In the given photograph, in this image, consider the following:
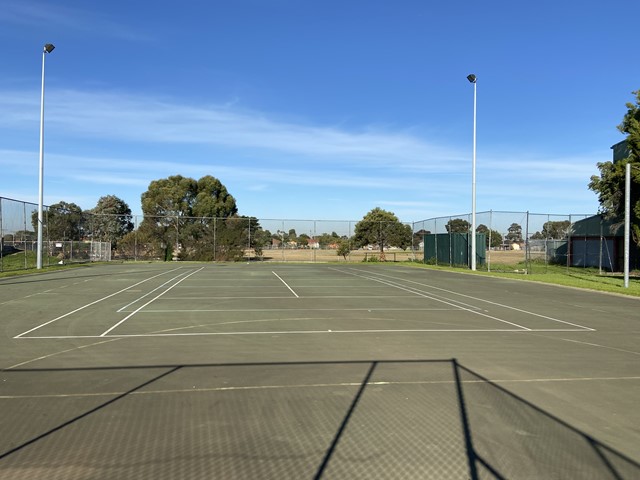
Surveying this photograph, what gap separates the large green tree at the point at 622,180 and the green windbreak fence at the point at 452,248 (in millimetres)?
8344

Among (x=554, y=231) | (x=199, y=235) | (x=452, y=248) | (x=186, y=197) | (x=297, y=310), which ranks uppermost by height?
(x=186, y=197)

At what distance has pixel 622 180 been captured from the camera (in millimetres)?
29297

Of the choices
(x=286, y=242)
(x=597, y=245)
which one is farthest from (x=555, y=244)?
(x=286, y=242)

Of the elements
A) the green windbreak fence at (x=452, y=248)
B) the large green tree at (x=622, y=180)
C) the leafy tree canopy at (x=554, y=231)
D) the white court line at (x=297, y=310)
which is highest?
the large green tree at (x=622, y=180)

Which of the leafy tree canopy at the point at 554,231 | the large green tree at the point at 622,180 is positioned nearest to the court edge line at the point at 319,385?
the large green tree at the point at 622,180

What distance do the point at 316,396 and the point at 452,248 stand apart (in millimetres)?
36650

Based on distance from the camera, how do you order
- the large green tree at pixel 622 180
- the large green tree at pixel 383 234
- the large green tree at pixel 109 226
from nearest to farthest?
1. the large green tree at pixel 622 180
2. the large green tree at pixel 109 226
3. the large green tree at pixel 383 234

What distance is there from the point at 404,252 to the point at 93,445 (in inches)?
2163

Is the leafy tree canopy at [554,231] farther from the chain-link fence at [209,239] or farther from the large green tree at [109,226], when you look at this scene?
the large green tree at [109,226]

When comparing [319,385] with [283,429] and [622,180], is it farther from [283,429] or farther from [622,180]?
[622,180]

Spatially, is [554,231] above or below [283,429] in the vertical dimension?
above

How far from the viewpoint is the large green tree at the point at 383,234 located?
188ft

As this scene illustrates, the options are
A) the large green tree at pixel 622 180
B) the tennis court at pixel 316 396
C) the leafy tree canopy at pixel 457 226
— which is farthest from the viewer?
the leafy tree canopy at pixel 457 226

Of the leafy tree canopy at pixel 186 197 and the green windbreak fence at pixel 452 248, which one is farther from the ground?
the leafy tree canopy at pixel 186 197
